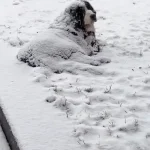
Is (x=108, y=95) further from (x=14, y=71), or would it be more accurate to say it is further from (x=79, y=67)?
(x=14, y=71)

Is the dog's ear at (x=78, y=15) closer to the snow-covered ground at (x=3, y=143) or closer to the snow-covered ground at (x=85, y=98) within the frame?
the snow-covered ground at (x=85, y=98)

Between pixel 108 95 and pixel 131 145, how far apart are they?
127 cm

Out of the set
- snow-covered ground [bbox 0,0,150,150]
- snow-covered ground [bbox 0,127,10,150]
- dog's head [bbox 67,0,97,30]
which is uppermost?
dog's head [bbox 67,0,97,30]

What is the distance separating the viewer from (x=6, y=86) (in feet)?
17.2

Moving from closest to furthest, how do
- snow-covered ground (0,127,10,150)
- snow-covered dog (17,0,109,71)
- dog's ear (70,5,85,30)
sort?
snow-covered ground (0,127,10,150) < snow-covered dog (17,0,109,71) < dog's ear (70,5,85,30)

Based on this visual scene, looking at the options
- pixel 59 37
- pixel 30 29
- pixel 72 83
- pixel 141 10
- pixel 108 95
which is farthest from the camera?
pixel 141 10

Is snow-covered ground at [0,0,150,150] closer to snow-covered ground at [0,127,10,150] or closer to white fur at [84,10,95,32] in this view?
snow-covered ground at [0,127,10,150]

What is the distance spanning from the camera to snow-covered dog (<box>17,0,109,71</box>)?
5.89m

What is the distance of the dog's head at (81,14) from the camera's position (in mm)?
6527

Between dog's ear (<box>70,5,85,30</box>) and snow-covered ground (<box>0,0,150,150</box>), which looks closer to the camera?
snow-covered ground (<box>0,0,150,150</box>)

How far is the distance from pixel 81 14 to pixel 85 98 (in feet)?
7.81

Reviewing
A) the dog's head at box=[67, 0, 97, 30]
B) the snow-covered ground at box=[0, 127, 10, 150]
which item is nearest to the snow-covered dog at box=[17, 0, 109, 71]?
the dog's head at box=[67, 0, 97, 30]

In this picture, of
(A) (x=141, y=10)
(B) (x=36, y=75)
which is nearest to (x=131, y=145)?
(B) (x=36, y=75)

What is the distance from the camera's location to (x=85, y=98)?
16.1ft
